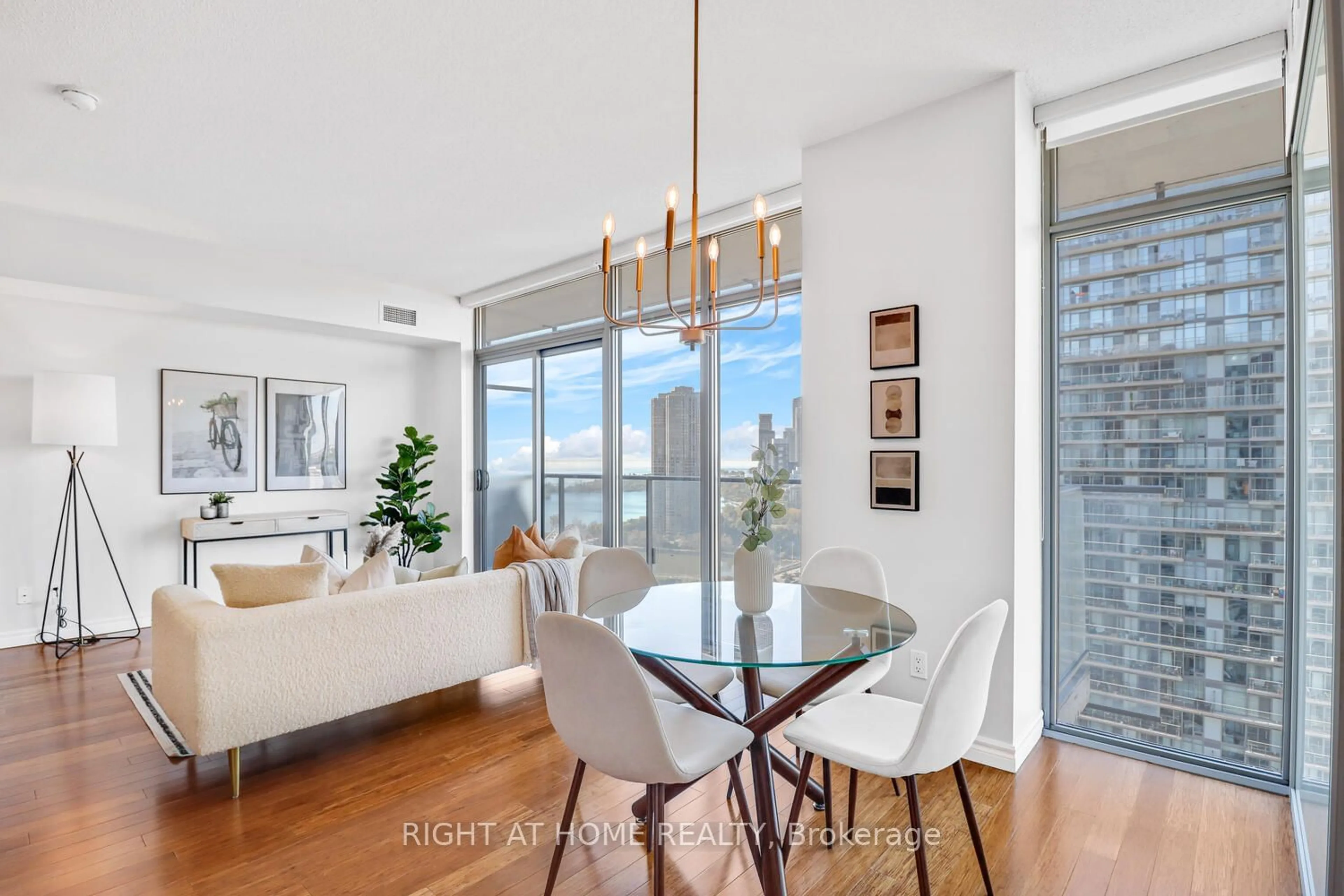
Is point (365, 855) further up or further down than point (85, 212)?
further down

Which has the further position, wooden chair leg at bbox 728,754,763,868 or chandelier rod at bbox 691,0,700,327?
chandelier rod at bbox 691,0,700,327

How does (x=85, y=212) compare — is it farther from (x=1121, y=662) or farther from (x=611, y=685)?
(x=1121, y=662)

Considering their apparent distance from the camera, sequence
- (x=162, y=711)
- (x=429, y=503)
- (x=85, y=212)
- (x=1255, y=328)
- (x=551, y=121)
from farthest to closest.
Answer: (x=429, y=503) → (x=85, y=212) → (x=162, y=711) → (x=551, y=121) → (x=1255, y=328)

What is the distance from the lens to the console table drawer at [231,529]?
16.0 ft

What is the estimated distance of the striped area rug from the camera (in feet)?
8.94

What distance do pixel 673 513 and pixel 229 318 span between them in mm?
3706

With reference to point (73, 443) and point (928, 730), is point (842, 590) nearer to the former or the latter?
point (928, 730)

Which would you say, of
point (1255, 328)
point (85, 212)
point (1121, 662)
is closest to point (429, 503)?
point (85, 212)

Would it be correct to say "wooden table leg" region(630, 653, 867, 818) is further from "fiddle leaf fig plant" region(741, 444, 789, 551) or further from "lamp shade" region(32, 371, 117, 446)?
"lamp shade" region(32, 371, 117, 446)

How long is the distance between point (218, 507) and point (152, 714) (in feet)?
7.53

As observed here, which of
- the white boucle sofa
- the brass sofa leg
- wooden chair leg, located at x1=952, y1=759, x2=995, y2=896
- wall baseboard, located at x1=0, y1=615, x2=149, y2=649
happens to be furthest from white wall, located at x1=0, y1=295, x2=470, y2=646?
wooden chair leg, located at x1=952, y1=759, x2=995, y2=896

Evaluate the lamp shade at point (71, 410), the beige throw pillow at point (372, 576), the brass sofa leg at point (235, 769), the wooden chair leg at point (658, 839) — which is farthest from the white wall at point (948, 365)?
the lamp shade at point (71, 410)

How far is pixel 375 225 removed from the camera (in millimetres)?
4320

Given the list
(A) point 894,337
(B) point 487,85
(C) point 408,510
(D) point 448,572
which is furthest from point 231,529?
(A) point 894,337
